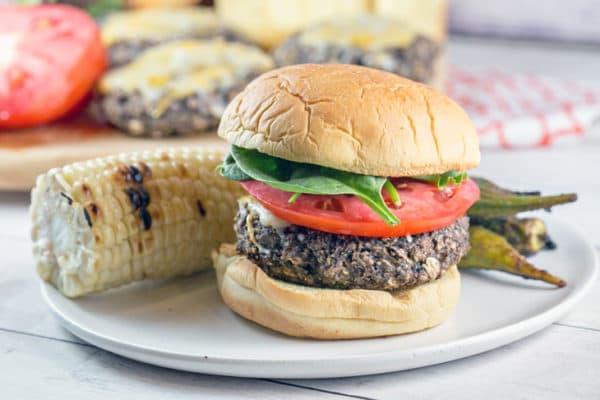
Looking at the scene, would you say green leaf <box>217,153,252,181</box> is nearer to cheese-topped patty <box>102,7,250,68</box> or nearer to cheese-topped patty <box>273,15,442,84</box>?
cheese-topped patty <box>273,15,442,84</box>

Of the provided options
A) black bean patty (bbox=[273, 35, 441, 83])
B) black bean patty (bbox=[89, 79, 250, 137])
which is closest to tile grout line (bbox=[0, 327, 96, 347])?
black bean patty (bbox=[89, 79, 250, 137])

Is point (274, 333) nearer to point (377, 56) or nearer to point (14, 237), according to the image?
point (14, 237)

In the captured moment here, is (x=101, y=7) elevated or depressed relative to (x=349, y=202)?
depressed

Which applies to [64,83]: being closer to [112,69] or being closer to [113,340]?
[112,69]

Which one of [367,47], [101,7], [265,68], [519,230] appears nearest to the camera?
[519,230]

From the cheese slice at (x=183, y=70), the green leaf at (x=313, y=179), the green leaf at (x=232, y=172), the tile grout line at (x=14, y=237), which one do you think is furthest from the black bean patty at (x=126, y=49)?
the green leaf at (x=313, y=179)

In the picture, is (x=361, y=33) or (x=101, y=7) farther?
(x=101, y=7)

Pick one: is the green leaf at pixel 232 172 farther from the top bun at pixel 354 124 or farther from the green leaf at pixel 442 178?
the green leaf at pixel 442 178

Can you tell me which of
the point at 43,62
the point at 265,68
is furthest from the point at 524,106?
the point at 43,62

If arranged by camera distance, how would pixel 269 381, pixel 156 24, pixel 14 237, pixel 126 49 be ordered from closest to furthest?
pixel 269 381 → pixel 14 237 → pixel 126 49 → pixel 156 24
